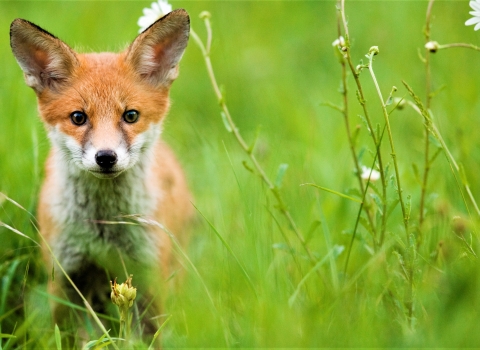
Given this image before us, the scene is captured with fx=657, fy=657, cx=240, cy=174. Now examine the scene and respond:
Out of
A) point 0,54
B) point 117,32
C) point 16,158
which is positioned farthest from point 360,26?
point 16,158

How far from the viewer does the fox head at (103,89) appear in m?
3.25

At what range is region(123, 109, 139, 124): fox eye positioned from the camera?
11.2 ft

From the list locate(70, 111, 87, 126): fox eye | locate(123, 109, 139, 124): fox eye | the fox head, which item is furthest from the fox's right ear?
locate(123, 109, 139, 124): fox eye

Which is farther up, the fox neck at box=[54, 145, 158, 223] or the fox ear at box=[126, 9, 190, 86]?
the fox ear at box=[126, 9, 190, 86]

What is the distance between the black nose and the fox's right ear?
64 cm

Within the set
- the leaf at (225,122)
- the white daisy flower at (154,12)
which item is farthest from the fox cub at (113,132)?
the leaf at (225,122)

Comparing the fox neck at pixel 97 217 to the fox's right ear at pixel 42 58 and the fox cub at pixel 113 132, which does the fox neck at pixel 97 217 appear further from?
the fox's right ear at pixel 42 58

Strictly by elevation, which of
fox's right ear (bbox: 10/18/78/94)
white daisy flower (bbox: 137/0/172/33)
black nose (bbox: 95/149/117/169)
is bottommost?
black nose (bbox: 95/149/117/169)

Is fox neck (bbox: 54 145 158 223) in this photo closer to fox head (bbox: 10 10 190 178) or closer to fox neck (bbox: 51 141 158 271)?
fox neck (bbox: 51 141 158 271)

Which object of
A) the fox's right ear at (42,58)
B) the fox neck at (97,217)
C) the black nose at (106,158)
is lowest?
the fox neck at (97,217)

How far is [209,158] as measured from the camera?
4.74 m

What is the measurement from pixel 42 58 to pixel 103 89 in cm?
41

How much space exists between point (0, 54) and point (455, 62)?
3.71 m

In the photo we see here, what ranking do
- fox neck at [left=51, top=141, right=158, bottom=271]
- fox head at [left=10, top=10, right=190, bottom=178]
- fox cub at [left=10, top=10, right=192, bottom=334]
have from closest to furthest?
fox head at [left=10, top=10, right=190, bottom=178]
fox cub at [left=10, top=10, right=192, bottom=334]
fox neck at [left=51, top=141, right=158, bottom=271]
